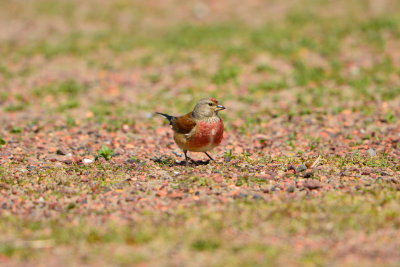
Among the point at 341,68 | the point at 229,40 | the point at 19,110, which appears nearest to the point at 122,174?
the point at 19,110

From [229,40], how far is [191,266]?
1141cm

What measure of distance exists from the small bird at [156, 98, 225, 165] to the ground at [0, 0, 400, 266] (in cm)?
34

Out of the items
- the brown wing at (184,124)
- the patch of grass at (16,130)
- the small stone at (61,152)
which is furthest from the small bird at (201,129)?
the patch of grass at (16,130)

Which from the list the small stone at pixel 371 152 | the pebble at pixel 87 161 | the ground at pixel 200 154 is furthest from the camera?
the small stone at pixel 371 152

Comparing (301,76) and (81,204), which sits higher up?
(301,76)

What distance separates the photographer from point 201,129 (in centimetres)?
830

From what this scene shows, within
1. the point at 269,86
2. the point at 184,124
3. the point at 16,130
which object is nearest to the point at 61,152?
the point at 16,130

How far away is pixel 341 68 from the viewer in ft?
45.4

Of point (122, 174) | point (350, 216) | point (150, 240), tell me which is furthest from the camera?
point (122, 174)

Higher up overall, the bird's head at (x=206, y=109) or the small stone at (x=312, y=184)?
the bird's head at (x=206, y=109)

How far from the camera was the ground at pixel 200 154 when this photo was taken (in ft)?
19.1

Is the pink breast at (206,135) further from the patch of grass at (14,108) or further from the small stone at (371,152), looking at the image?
the patch of grass at (14,108)

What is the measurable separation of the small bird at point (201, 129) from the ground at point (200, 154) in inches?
13.3

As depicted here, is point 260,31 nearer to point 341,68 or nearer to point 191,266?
point 341,68
